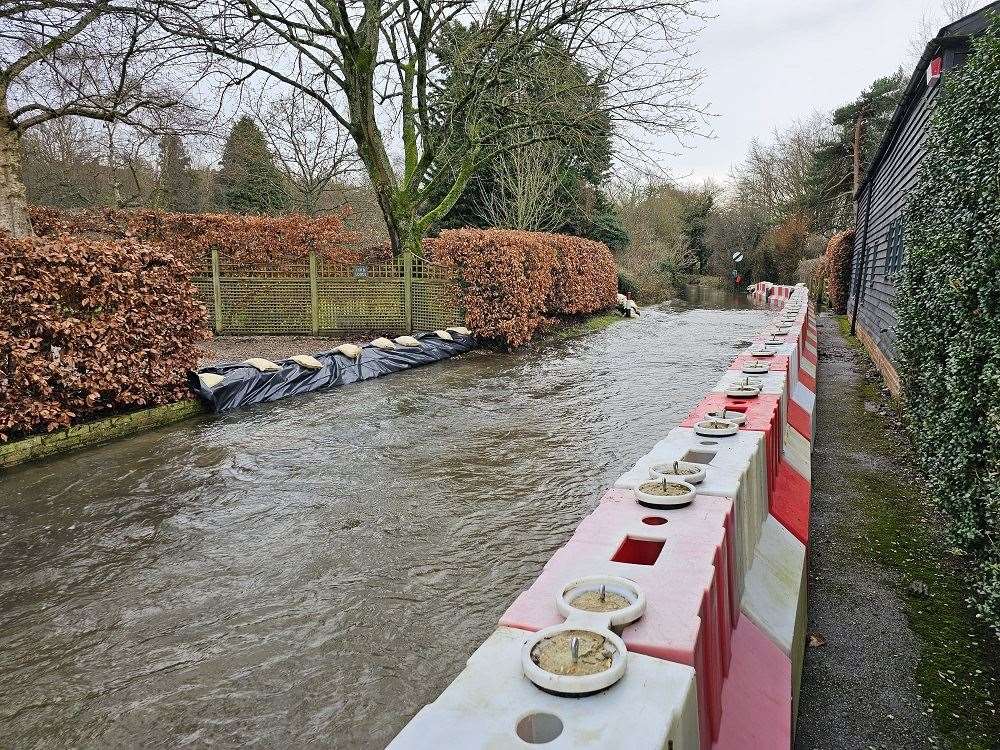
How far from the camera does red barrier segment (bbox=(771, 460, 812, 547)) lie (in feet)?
11.7

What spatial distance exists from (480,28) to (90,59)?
8.01 meters

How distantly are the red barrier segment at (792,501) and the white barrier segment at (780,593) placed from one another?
0.15 m

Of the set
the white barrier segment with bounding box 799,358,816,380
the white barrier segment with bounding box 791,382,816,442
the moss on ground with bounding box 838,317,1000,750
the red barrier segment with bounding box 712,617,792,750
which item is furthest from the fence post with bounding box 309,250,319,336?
the red barrier segment with bounding box 712,617,792,750

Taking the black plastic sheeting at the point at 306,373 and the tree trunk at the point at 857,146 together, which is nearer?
the black plastic sheeting at the point at 306,373

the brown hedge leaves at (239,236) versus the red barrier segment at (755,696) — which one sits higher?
the brown hedge leaves at (239,236)

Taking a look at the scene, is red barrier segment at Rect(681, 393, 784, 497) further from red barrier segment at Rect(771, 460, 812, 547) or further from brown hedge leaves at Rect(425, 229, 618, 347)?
brown hedge leaves at Rect(425, 229, 618, 347)

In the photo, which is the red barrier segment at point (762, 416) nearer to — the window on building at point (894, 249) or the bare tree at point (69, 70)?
the window on building at point (894, 249)

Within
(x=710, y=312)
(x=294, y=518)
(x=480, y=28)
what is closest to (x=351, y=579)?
(x=294, y=518)

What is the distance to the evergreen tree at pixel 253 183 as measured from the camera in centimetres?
2767

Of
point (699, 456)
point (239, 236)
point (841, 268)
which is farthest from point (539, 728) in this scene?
point (841, 268)

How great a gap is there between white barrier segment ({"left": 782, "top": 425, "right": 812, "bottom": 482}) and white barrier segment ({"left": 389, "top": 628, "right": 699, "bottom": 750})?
343cm

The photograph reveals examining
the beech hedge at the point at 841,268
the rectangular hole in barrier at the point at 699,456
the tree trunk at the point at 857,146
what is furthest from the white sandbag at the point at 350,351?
the tree trunk at the point at 857,146

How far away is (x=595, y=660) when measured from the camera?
1.49m

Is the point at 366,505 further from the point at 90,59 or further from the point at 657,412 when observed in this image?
the point at 90,59
